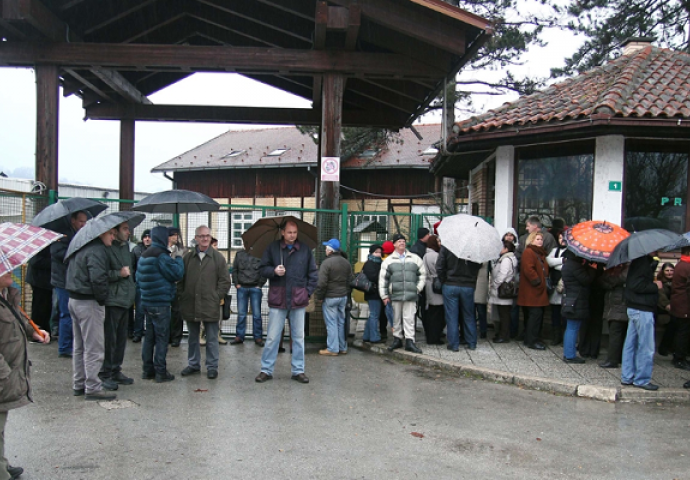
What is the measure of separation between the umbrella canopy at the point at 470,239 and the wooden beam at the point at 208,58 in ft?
11.3

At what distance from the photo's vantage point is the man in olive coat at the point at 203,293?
24.7ft

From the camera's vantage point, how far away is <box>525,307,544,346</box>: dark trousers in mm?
9212

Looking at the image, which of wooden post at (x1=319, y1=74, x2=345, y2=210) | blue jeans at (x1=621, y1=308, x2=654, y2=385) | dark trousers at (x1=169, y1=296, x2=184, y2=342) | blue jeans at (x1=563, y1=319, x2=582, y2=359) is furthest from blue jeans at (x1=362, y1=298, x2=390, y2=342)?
blue jeans at (x1=621, y1=308, x2=654, y2=385)

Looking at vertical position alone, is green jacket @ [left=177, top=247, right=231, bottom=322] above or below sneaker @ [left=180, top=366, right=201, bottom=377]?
above

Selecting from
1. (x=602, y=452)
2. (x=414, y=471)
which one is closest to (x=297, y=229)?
(x=414, y=471)

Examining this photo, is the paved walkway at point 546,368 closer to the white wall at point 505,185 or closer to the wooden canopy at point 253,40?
the white wall at point 505,185

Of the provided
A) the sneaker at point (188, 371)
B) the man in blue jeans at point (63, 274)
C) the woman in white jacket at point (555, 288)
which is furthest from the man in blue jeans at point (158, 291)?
the woman in white jacket at point (555, 288)

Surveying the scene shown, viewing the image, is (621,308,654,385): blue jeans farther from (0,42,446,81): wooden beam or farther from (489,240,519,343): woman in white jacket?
(0,42,446,81): wooden beam

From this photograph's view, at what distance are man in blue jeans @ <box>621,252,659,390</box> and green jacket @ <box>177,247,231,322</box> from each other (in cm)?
488

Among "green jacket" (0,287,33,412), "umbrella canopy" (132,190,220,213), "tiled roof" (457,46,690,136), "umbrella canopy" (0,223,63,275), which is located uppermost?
"tiled roof" (457,46,690,136)

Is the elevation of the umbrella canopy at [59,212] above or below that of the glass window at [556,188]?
below

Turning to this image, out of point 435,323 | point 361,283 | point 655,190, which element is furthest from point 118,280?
point 655,190

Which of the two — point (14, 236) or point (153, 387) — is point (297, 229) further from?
point (14, 236)

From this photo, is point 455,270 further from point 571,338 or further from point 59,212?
point 59,212
